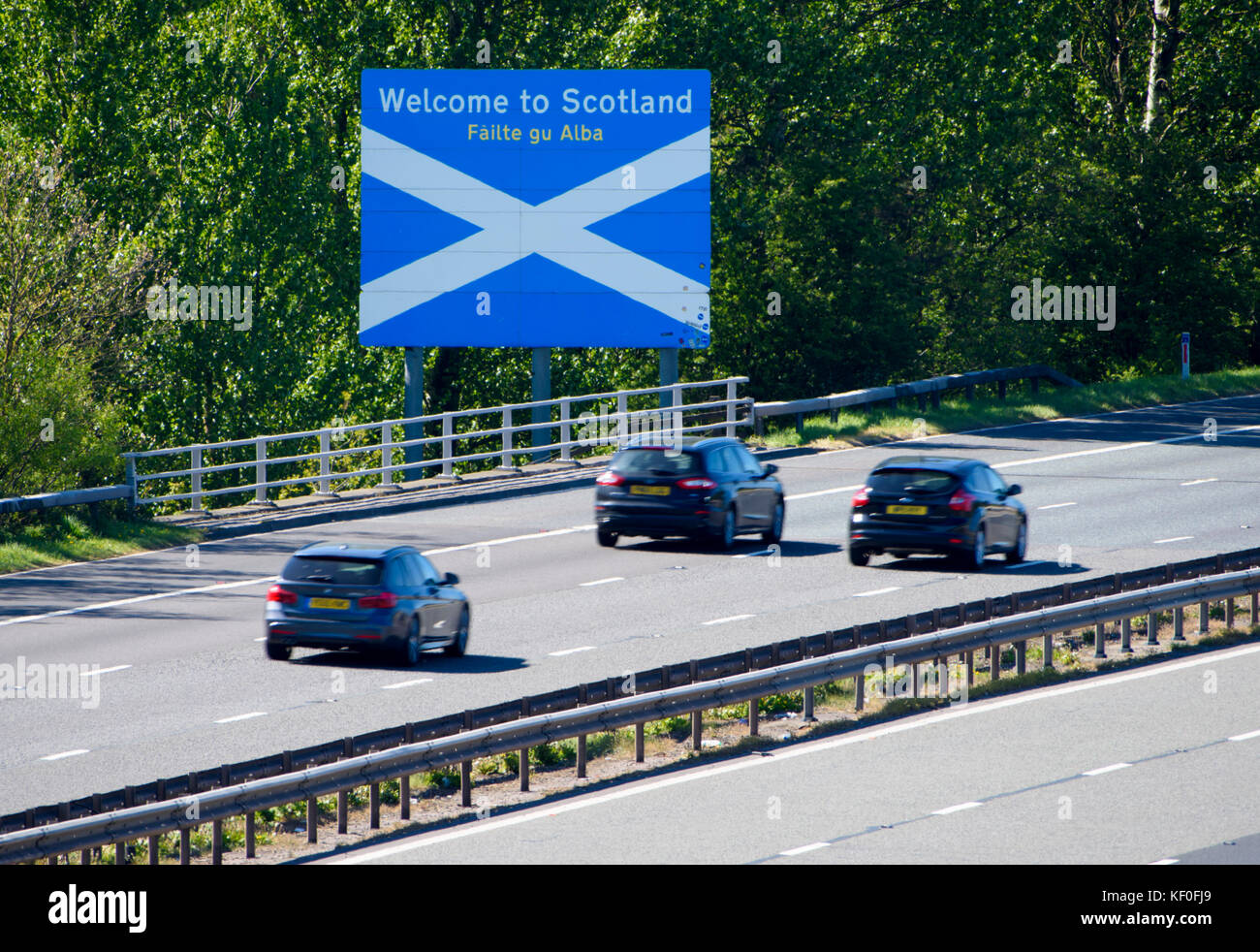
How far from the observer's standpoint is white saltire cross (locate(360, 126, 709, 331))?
117ft

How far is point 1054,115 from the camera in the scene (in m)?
57.3

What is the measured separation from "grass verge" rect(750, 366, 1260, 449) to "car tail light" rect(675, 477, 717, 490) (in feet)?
37.1

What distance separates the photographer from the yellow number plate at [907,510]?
24.0 meters

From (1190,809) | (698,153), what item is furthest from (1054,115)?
(1190,809)

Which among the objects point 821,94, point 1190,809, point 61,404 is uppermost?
point 821,94

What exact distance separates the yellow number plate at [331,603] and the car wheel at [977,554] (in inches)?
342

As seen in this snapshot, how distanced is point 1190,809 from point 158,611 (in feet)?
A: 43.1

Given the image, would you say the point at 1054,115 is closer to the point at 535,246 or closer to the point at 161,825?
the point at 535,246

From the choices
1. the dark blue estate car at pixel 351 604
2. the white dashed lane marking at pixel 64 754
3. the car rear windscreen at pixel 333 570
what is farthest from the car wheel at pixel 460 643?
the white dashed lane marking at pixel 64 754

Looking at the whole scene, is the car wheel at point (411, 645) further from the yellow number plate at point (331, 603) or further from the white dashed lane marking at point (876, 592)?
the white dashed lane marking at point (876, 592)

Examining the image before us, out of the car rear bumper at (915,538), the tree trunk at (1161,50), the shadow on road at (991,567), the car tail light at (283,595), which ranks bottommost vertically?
the shadow on road at (991,567)

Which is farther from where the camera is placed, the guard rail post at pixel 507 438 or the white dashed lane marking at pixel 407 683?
the guard rail post at pixel 507 438

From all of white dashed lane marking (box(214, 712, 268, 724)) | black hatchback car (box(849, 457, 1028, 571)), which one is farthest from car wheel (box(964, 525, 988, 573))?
white dashed lane marking (box(214, 712, 268, 724))

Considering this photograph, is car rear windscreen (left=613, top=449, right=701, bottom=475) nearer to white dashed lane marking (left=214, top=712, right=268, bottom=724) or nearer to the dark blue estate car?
the dark blue estate car
